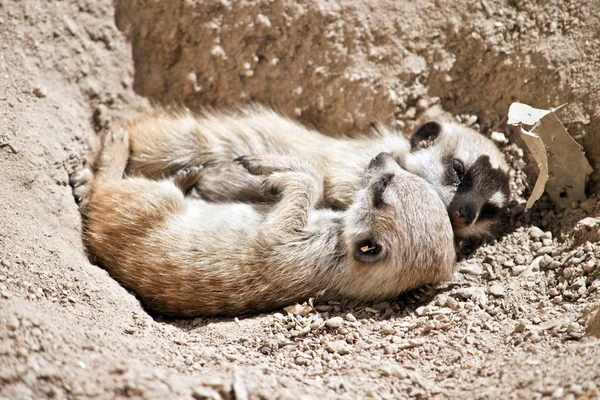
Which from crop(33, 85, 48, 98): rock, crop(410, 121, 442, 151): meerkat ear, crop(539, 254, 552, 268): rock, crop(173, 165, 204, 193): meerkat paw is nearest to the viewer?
crop(539, 254, 552, 268): rock

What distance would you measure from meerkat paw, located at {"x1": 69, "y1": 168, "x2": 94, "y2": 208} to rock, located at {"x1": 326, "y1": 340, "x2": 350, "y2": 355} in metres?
1.83

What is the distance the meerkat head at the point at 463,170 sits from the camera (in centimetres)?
392

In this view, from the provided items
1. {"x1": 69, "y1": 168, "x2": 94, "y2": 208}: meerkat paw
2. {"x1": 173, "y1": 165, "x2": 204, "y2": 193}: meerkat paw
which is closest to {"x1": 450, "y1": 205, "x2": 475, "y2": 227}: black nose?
{"x1": 173, "y1": 165, "x2": 204, "y2": 193}: meerkat paw

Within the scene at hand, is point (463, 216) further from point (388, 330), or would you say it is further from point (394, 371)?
point (394, 371)

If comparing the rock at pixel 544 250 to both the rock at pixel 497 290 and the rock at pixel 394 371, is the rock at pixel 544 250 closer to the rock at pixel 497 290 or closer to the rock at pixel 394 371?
the rock at pixel 497 290

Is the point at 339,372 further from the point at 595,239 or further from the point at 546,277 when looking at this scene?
the point at 595,239

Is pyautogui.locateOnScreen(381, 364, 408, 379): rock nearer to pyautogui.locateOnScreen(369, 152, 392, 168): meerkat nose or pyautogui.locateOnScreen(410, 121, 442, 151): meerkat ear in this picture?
pyautogui.locateOnScreen(369, 152, 392, 168): meerkat nose

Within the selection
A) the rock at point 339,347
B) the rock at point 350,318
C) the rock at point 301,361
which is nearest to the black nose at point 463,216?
the rock at point 350,318

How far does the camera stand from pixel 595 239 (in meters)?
3.59

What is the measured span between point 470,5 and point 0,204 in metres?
3.44

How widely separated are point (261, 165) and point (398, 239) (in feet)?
3.38

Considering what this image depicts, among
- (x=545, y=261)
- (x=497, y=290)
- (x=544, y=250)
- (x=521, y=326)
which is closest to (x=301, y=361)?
(x=521, y=326)

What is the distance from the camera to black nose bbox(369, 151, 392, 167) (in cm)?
387

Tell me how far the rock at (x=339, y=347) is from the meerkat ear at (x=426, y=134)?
5.29ft
